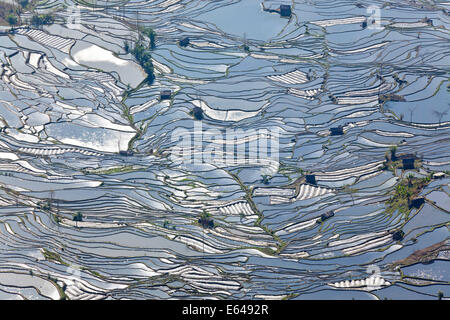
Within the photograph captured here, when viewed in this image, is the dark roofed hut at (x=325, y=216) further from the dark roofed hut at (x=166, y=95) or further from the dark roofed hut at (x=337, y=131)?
the dark roofed hut at (x=166, y=95)

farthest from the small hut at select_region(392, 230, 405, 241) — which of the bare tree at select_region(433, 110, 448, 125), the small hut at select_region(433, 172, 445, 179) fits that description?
the bare tree at select_region(433, 110, 448, 125)

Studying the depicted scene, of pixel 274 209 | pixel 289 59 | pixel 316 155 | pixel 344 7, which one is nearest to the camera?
pixel 274 209

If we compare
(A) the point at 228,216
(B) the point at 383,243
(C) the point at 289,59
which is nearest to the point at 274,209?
(A) the point at 228,216

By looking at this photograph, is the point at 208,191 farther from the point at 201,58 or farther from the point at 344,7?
the point at 344,7

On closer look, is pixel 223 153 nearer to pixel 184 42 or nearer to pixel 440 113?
pixel 440 113

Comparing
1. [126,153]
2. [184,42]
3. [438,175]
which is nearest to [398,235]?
[438,175]

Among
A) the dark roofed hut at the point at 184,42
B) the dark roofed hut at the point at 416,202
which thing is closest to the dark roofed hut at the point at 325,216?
the dark roofed hut at the point at 416,202

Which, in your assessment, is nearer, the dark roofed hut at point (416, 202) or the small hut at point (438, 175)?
the dark roofed hut at point (416, 202)

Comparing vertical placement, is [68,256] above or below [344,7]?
below
